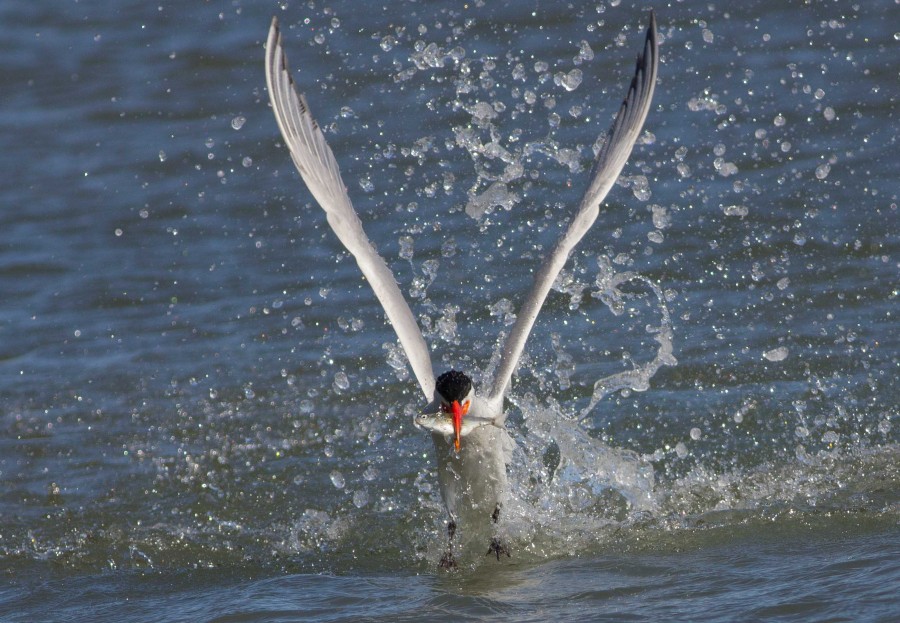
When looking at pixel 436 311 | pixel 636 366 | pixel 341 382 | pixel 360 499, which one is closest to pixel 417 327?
pixel 360 499

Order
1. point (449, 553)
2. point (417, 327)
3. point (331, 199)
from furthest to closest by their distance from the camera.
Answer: point (331, 199), point (417, 327), point (449, 553)

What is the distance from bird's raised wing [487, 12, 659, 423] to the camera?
5.84 metres

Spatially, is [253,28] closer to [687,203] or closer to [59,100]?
[59,100]

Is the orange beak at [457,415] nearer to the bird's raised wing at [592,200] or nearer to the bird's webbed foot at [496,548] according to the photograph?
the bird's raised wing at [592,200]

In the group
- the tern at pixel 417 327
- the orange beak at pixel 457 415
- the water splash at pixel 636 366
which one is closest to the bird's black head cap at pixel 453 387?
the orange beak at pixel 457 415

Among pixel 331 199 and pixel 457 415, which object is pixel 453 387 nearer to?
pixel 457 415

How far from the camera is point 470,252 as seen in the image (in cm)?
933

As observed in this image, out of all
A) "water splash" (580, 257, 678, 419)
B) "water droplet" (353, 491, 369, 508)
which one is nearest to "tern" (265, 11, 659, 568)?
"water droplet" (353, 491, 369, 508)

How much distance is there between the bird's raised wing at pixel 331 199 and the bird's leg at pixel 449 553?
59cm

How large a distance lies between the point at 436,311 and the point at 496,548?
9.89 feet

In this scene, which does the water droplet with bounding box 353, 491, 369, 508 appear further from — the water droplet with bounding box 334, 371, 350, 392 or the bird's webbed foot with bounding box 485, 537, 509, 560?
the water droplet with bounding box 334, 371, 350, 392

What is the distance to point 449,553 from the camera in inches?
227

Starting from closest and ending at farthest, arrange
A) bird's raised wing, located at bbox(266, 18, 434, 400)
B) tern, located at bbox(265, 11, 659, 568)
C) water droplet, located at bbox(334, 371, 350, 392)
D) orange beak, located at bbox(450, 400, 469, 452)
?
orange beak, located at bbox(450, 400, 469, 452) < tern, located at bbox(265, 11, 659, 568) < bird's raised wing, located at bbox(266, 18, 434, 400) < water droplet, located at bbox(334, 371, 350, 392)

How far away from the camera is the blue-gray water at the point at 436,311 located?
5613 mm
